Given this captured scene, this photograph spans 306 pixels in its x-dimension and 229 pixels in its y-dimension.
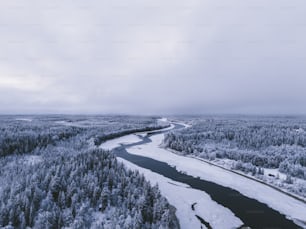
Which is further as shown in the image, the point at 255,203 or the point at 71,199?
the point at 255,203

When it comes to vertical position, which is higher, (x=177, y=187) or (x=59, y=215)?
(x=59, y=215)

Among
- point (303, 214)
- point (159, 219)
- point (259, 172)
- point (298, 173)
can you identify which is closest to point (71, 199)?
point (159, 219)

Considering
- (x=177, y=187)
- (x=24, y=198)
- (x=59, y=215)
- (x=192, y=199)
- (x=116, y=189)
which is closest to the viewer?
(x=59, y=215)

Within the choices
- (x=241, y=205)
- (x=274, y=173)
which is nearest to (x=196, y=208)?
(x=241, y=205)

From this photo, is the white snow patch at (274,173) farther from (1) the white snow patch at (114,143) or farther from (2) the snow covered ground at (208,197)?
(1) the white snow patch at (114,143)

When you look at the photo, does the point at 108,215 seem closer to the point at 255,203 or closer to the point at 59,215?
the point at 59,215

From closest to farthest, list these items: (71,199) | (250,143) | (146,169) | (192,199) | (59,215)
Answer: (59,215) → (71,199) → (192,199) → (146,169) → (250,143)
